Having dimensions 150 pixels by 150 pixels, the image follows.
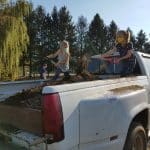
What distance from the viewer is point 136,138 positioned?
5.00 m

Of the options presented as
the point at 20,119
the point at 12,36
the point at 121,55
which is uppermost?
the point at 12,36

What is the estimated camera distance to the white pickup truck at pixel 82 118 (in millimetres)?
3646

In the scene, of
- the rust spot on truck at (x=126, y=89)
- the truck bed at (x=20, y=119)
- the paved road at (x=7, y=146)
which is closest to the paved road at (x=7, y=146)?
the paved road at (x=7, y=146)

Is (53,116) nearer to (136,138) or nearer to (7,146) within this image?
(7,146)

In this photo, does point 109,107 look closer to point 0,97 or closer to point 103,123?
point 103,123

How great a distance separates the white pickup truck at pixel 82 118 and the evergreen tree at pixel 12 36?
17.8 meters

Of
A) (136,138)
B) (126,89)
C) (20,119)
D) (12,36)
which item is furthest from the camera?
(12,36)

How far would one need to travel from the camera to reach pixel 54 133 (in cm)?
365

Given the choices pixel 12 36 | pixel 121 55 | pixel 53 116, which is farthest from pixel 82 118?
pixel 12 36

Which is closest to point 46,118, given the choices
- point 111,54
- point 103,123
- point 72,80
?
point 103,123

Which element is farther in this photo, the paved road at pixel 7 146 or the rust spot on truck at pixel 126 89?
the rust spot on truck at pixel 126 89

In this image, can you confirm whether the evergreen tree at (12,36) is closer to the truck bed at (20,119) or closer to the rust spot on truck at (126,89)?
the rust spot on truck at (126,89)

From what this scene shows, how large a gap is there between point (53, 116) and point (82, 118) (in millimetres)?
364

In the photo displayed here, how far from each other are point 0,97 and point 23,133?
103 centimetres
